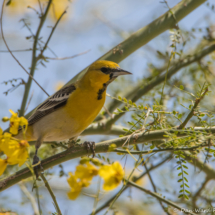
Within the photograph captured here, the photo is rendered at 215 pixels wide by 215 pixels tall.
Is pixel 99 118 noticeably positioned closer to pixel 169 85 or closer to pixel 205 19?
pixel 169 85

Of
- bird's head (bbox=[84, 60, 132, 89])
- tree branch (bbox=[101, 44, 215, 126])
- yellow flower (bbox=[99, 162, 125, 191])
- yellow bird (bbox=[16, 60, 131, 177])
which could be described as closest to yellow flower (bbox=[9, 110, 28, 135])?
yellow flower (bbox=[99, 162, 125, 191])

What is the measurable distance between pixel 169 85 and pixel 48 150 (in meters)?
1.99

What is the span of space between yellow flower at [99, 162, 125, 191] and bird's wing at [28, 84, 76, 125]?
2.24m

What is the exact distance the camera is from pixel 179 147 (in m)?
2.13

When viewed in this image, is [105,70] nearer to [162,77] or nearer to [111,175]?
[162,77]

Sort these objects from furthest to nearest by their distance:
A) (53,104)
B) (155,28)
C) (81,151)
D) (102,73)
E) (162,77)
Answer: (162,77), (53,104), (102,73), (155,28), (81,151)

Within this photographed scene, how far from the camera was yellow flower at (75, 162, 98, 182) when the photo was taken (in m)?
1.57

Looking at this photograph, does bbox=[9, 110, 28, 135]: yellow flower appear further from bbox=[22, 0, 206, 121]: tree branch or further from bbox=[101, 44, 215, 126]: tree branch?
bbox=[101, 44, 215, 126]: tree branch

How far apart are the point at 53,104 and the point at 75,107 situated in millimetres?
408

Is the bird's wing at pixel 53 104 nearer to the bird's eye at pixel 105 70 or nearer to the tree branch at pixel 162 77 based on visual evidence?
the bird's eye at pixel 105 70

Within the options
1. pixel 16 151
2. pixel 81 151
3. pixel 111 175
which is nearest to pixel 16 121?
pixel 16 151

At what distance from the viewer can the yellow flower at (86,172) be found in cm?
157

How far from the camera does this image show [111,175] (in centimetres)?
150

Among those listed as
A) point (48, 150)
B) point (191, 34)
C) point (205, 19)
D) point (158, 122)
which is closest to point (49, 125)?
point (48, 150)
